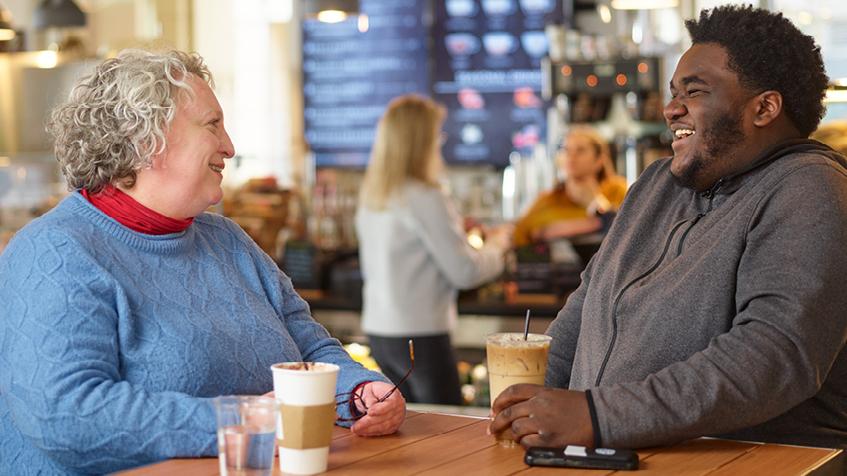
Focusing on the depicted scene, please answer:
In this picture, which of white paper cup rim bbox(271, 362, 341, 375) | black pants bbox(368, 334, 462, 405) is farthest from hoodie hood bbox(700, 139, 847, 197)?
black pants bbox(368, 334, 462, 405)

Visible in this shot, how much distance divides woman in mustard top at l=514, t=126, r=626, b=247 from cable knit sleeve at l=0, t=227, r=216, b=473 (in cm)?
379

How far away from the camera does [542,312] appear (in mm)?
5293

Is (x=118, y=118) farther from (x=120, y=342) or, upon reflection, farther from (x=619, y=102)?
(x=619, y=102)

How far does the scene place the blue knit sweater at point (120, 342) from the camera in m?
1.91

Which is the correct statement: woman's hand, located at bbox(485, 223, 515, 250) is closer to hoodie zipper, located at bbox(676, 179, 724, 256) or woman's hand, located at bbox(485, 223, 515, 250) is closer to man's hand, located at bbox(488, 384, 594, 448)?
hoodie zipper, located at bbox(676, 179, 724, 256)

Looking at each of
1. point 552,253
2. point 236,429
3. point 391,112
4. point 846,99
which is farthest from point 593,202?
point 236,429

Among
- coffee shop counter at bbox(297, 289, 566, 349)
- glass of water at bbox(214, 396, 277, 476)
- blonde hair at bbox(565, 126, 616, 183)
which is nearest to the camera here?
glass of water at bbox(214, 396, 277, 476)

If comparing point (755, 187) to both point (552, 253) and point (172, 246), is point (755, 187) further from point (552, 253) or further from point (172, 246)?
point (552, 253)

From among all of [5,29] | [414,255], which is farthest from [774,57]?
[5,29]

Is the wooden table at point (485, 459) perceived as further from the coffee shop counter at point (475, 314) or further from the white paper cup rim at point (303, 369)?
the coffee shop counter at point (475, 314)

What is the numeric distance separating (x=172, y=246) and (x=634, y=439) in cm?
90

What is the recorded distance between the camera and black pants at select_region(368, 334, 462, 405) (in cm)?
491

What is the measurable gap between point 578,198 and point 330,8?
1.66m

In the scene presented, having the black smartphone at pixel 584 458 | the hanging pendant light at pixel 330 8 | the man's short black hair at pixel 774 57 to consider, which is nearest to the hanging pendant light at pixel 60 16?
the hanging pendant light at pixel 330 8
